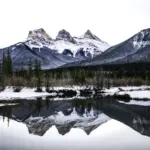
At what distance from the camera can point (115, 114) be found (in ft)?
202

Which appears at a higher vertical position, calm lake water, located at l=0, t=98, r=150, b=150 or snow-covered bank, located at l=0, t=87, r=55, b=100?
snow-covered bank, located at l=0, t=87, r=55, b=100

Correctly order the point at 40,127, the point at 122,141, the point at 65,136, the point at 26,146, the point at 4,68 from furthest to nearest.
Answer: the point at 4,68
the point at 40,127
the point at 65,136
the point at 122,141
the point at 26,146

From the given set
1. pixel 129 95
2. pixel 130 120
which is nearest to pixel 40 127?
pixel 130 120

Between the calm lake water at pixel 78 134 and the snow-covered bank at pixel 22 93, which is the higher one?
the snow-covered bank at pixel 22 93

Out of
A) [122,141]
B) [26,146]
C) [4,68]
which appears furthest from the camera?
[4,68]

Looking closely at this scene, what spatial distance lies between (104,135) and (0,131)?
12.6 meters

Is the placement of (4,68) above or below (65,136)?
above

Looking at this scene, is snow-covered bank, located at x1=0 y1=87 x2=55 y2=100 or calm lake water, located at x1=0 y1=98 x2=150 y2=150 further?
snow-covered bank, located at x1=0 y1=87 x2=55 y2=100

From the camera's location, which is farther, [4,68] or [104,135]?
[4,68]

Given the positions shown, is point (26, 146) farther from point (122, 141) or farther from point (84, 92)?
point (84, 92)

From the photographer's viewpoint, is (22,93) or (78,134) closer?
(78,134)

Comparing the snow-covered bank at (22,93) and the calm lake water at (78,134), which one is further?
the snow-covered bank at (22,93)

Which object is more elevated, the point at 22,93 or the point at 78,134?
the point at 22,93

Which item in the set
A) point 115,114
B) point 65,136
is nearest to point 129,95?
point 115,114
